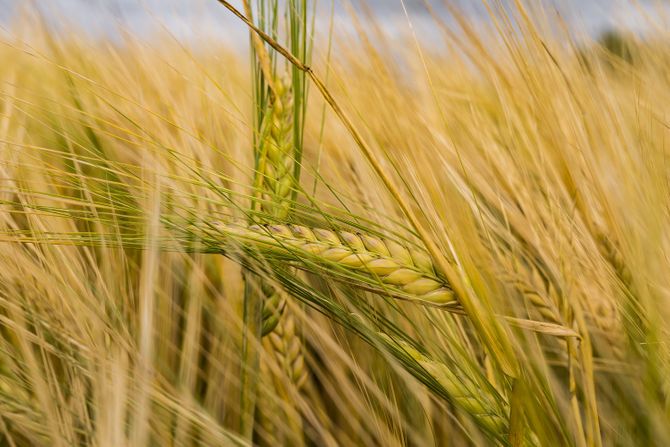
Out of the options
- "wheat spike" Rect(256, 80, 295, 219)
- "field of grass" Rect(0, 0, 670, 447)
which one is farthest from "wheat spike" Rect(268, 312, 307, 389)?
"wheat spike" Rect(256, 80, 295, 219)

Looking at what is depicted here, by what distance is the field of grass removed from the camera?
421 millimetres

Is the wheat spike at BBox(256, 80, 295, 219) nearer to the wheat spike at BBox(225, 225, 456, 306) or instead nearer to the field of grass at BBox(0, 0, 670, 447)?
the field of grass at BBox(0, 0, 670, 447)

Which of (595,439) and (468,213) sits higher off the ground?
(468,213)

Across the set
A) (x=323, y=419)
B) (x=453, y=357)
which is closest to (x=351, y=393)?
(x=323, y=419)

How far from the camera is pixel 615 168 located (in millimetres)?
583

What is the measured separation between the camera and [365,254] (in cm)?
42

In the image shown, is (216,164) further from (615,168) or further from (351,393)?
(615,168)

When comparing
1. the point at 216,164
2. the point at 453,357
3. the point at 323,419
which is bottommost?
the point at 323,419

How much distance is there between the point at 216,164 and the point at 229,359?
1.05 ft

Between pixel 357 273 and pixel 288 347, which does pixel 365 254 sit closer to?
pixel 357 273

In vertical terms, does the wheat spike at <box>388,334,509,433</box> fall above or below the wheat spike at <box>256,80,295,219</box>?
below

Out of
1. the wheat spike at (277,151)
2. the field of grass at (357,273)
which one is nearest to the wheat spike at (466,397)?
the field of grass at (357,273)

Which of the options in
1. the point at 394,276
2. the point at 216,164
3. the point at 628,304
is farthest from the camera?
the point at 216,164

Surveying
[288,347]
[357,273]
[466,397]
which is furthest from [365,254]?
[288,347]
